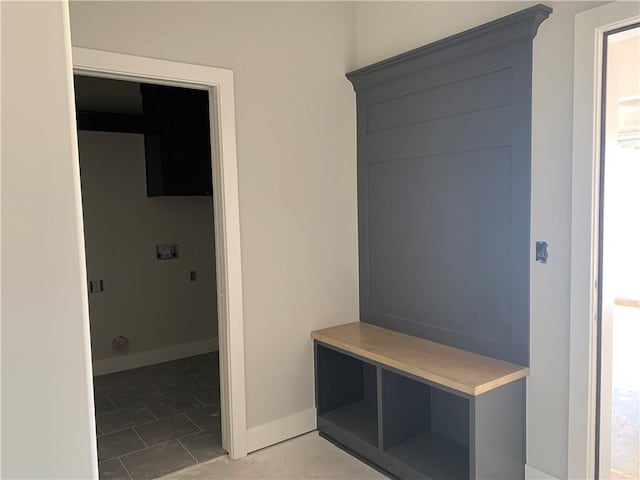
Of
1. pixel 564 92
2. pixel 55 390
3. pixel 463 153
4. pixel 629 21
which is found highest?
pixel 629 21

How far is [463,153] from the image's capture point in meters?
2.54

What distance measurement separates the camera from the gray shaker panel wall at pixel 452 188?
231 centimetres

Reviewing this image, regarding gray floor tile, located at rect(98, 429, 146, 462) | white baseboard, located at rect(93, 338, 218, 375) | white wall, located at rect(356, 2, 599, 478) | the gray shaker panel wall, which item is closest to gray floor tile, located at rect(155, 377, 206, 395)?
white baseboard, located at rect(93, 338, 218, 375)

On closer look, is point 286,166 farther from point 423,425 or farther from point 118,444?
point 118,444

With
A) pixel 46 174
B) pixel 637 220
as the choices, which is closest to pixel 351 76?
pixel 46 174

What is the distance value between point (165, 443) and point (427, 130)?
2.47m

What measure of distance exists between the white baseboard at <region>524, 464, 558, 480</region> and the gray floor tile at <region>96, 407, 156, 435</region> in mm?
2390

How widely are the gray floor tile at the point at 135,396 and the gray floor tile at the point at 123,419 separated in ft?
0.39

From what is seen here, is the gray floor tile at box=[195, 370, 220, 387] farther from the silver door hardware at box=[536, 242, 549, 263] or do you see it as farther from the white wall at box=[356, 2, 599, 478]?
the silver door hardware at box=[536, 242, 549, 263]

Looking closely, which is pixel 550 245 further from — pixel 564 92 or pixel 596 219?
pixel 564 92

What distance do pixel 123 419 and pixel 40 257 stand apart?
9.59 ft

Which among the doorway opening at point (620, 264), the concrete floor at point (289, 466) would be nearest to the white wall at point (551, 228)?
the doorway opening at point (620, 264)

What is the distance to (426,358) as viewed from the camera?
2480mm

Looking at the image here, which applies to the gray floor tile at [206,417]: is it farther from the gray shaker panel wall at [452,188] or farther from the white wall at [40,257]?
the white wall at [40,257]
